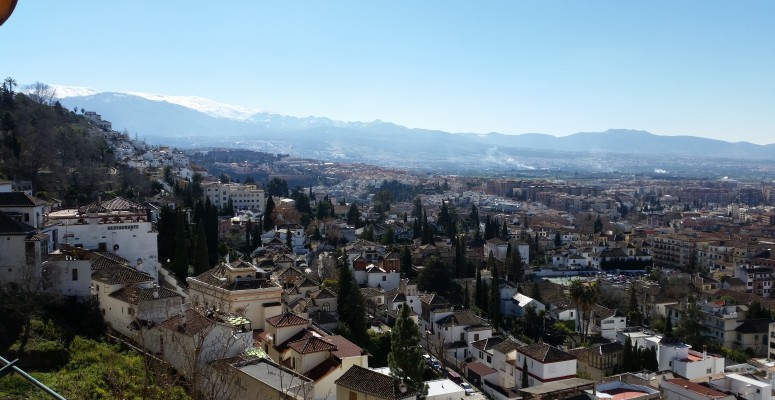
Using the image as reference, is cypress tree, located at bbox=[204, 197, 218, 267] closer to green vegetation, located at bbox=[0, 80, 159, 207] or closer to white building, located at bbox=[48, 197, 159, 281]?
green vegetation, located at bbox=[0, 80, 159, 207]

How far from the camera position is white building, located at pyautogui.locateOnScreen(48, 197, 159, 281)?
17.2m

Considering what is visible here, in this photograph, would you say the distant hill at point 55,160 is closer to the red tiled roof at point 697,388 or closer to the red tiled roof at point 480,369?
the red tiled roof at point 480,369

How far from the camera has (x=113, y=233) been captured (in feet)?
57.5

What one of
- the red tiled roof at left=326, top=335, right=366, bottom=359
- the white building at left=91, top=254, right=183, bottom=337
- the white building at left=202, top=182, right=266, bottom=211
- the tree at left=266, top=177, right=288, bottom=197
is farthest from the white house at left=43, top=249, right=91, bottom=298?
the tree at left=266, top=177, right=288, bottom=197

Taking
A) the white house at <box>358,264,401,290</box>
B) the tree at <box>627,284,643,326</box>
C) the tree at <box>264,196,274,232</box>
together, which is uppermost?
the tree at <box>264,196,274,232</box>

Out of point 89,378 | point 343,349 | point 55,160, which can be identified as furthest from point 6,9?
point 55,160

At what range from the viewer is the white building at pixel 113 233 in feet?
56.6

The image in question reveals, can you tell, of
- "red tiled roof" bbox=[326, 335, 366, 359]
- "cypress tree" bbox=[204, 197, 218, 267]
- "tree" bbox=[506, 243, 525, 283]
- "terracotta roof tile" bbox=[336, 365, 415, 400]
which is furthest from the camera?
"tree" bbox=[506, 243, 525, 283]

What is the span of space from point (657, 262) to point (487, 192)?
5685cm

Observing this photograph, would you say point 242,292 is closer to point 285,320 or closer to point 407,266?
point 285,320

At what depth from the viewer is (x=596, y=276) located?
121 feet

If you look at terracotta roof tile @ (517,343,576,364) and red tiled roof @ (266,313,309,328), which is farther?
terracotta roof tile @ (517,343,576,364)

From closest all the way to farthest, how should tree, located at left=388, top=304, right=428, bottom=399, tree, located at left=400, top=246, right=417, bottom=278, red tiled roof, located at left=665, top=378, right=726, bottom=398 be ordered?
tree, located at left=388, top=304, right=428, bottom=399 → red tiled roof, located at left=665, top=378, right=726, bottom=398 → tree, located at left=400, top=246, right=417, bottom=278

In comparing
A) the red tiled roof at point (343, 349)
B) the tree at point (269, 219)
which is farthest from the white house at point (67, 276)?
the tree at point (269, 219)
